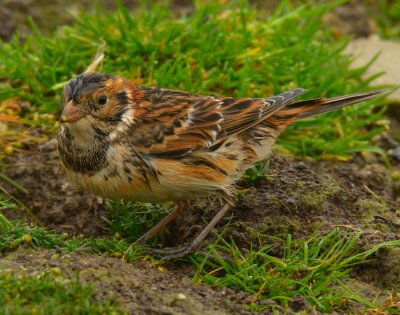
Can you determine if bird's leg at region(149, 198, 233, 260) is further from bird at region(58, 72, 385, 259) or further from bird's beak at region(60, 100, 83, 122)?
bird's beak at region(60, 100, 83, 122)

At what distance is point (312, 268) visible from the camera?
511 centimetres

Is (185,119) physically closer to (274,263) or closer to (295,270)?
(274,263)

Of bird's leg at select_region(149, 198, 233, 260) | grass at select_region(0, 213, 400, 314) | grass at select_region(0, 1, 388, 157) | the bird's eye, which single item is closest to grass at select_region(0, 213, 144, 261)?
grass at select_region(0, 213, 400, 314)

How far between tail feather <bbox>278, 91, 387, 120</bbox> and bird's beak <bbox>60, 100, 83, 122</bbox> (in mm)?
1727

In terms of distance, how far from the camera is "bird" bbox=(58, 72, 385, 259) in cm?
535

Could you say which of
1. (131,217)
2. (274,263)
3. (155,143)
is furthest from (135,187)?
(274,263)

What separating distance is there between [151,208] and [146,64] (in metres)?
1.84

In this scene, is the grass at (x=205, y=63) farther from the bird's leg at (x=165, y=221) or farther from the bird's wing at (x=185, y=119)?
the bird's leg at (x=165, y=221)

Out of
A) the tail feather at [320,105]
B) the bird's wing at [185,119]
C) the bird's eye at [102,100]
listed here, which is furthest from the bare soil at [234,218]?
the bird's eye at [102,100]

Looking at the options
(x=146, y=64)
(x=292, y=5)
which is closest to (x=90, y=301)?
(x=146, y=64)

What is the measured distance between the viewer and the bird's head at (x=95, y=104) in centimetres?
538

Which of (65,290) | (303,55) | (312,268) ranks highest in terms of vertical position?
(303,55)

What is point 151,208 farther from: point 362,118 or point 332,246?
point 362,118

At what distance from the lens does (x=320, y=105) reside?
6.23m
